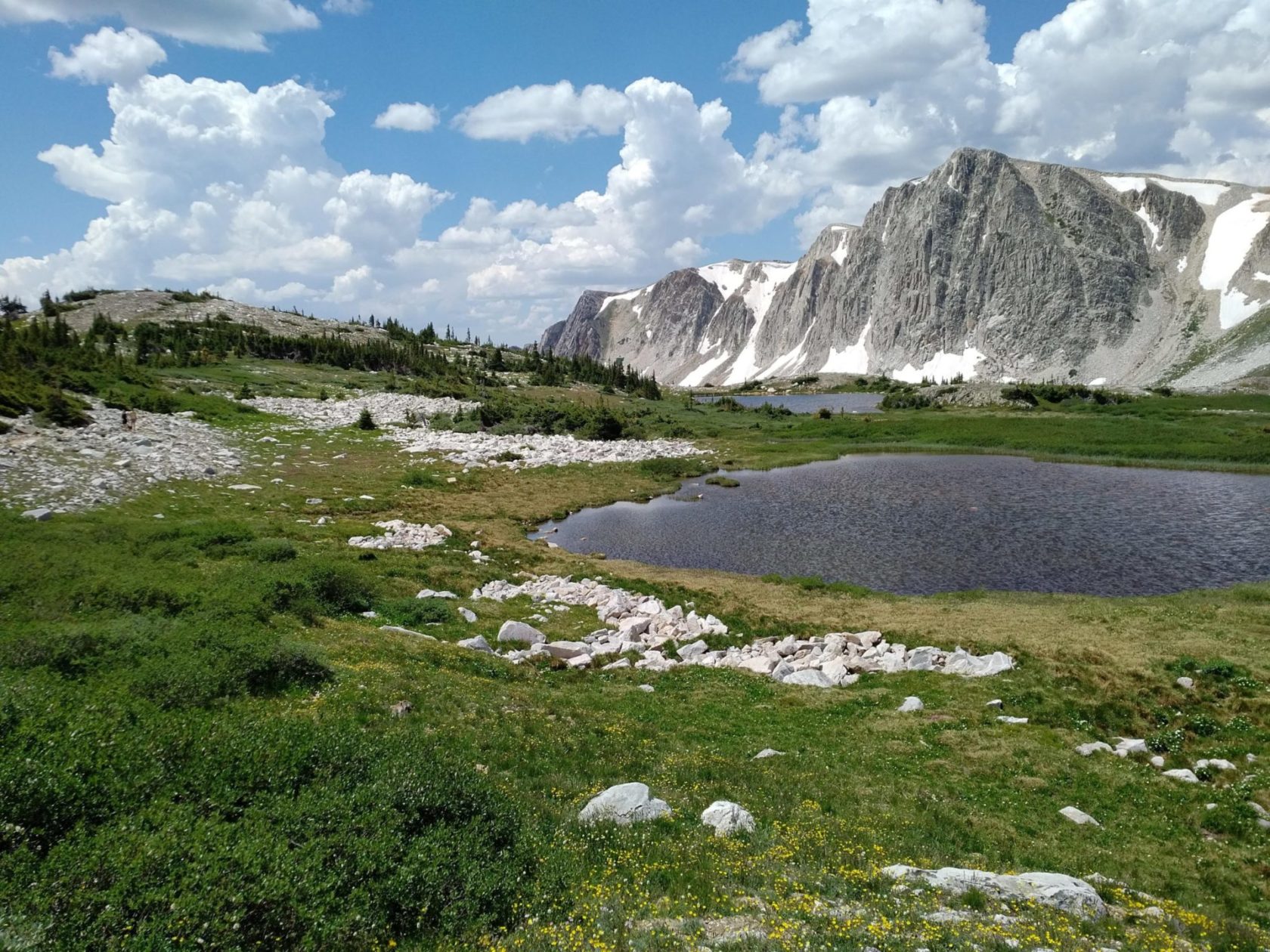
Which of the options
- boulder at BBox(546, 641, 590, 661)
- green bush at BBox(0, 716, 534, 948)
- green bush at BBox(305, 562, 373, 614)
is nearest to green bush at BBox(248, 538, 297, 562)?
green bush at BBox(305, 562, 373, 614)

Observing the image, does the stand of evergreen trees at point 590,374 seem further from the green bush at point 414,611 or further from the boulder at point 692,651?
the boulder at point 692,651

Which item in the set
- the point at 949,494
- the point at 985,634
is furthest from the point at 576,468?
the point at 985,634

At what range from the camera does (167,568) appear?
21.0 meters

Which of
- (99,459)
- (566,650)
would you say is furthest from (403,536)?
(99,459)

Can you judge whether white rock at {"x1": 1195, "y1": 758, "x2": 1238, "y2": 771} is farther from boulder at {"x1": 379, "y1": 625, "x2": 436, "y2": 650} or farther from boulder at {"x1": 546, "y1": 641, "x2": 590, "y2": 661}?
boulder at {"x1": 379, "y1": 625, "x2": 436, "y2": 650}

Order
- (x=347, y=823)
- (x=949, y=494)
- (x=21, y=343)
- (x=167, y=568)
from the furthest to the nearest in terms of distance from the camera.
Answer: (x=21, y=343), (x=949, y=494), (x=167, y=568), (x=347, y=823)

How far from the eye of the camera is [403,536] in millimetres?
37844

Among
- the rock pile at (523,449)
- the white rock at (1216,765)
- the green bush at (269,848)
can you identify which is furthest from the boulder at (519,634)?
the rock pile at (523,449)

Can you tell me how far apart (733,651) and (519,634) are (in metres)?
8.36

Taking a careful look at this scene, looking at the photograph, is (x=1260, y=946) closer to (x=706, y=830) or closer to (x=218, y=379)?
(x=706, y=830)

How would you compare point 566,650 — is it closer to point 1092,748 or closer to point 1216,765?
point 1092,748

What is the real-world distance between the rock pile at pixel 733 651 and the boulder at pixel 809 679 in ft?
0.09

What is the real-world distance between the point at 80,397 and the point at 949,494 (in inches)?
2895

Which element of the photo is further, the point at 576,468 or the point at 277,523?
the point at 576,468
